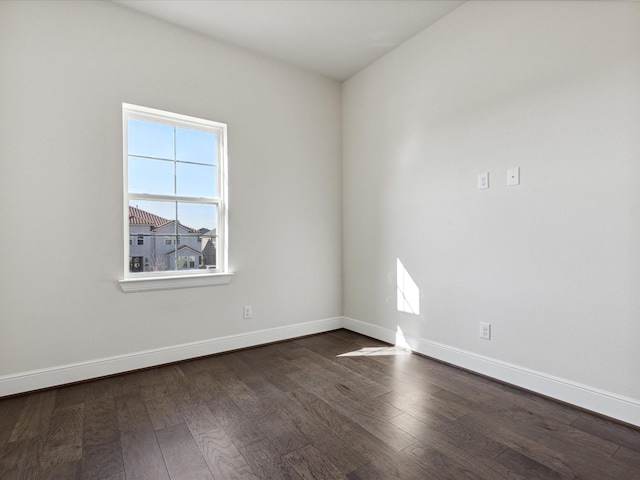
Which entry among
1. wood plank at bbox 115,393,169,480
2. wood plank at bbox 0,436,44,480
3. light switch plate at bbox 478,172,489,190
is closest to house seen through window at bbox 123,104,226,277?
wood plank at bbox 115,393,169,480

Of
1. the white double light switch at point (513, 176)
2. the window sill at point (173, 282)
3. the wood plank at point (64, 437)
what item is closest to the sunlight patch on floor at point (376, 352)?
the window sill at point (173, 282)

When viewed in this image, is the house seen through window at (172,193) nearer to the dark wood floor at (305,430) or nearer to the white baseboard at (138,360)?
the white baseboard at (138,360)

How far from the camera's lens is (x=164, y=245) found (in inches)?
108

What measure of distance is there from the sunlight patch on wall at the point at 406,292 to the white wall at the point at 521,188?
0.06 meters

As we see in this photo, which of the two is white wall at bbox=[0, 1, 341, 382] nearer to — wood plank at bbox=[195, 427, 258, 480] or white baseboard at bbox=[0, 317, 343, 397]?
white baseboard at bbox=[0, 317, 343, 397]

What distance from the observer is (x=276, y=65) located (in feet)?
10.7

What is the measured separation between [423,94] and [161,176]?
2.31m

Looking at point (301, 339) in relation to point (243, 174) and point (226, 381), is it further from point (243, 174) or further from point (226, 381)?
point (243, 174)

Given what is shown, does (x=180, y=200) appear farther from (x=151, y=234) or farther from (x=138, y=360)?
(x=138, y=360)

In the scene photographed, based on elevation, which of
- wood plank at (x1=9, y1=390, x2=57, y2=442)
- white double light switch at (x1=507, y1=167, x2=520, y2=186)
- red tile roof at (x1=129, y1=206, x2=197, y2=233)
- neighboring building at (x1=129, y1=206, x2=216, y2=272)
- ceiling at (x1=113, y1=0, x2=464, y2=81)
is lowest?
wood plank at (x1=9, y1=390, x2=57, y2=442)

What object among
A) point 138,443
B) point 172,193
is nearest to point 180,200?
point 172,193

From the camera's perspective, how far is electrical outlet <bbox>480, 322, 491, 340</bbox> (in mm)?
2377

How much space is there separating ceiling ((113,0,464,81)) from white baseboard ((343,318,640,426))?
2.65m

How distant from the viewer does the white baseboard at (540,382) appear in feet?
5.88
